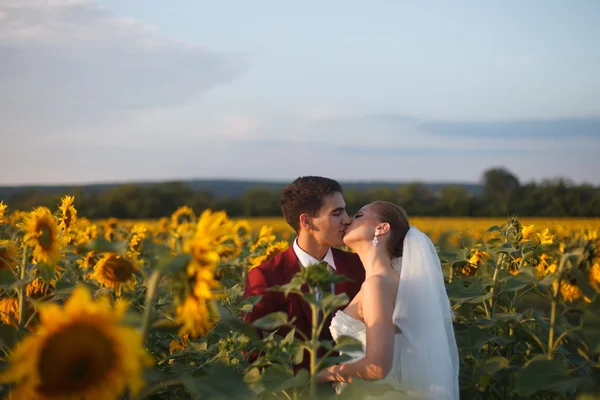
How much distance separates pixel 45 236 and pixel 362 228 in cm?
167

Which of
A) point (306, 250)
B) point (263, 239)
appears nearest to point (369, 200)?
point (263, 239)

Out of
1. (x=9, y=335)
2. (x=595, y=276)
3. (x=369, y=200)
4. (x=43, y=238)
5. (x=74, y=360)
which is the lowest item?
(x=369, y=200)

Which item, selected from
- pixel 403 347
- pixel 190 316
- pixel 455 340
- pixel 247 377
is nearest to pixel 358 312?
pixel 403 347

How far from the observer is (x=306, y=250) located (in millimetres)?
4293

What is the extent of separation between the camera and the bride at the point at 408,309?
3332 mm

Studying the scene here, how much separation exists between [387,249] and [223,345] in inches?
42.8

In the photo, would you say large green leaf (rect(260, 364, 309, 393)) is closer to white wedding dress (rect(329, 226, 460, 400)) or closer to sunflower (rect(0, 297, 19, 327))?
white wedding dress (rect(329, 226, 460, 400))

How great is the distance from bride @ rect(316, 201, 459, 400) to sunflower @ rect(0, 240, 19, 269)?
5.08 ft

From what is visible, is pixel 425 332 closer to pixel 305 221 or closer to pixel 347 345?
pixel 305 221

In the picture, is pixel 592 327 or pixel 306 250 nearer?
pixel 592 327

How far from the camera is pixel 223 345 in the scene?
3.00 meters

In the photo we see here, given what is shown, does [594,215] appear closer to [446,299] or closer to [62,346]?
[446,299]

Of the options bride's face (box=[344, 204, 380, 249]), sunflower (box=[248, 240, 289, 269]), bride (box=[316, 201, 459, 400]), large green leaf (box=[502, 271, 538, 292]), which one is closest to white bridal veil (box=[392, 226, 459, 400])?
bride (box=[316, 201, 459, 400])

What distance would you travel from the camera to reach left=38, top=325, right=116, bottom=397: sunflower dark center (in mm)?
1626
